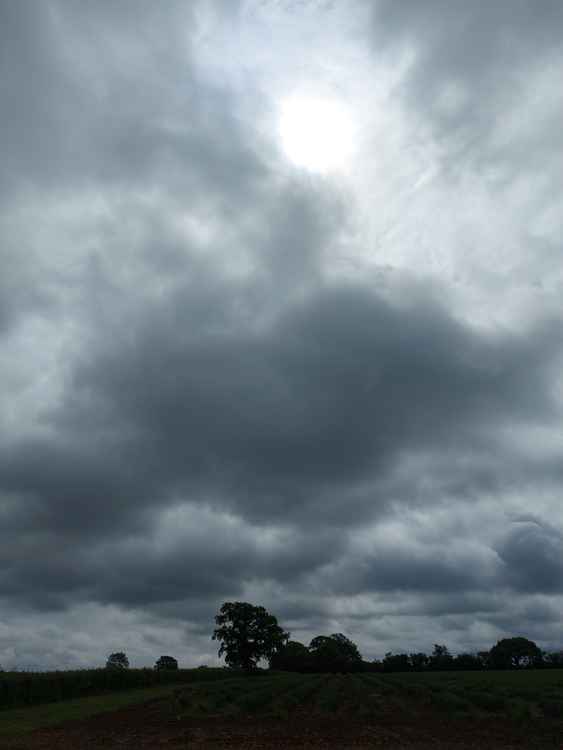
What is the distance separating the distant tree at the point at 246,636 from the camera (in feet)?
472

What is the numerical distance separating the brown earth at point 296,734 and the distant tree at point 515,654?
150 m

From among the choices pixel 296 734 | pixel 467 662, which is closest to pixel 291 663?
pixel 467 662

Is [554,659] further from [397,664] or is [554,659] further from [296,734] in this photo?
[296,734]

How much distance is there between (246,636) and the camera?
144 meters

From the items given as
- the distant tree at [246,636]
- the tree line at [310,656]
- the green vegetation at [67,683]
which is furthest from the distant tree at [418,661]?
the green vegetation at [67,683]

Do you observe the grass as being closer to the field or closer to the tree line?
the field

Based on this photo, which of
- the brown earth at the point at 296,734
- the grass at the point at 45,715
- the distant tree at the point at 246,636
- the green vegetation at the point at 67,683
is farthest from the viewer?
the distant tree at the point at 246,636

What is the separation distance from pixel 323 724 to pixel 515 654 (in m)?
161

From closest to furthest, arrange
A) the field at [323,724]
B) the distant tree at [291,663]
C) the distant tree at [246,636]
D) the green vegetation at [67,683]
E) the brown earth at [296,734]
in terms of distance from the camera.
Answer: the brown earth at [296,734] < the field at [323,724] < the green vegetation at [67,683] < the distant tree at [246,636] < the distant tree at [291,663]

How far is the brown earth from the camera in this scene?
2866 cm

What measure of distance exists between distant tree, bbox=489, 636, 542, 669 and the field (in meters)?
134

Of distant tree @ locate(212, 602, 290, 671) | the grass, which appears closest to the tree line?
distant tree @ locate(212, 602, 290, 671)

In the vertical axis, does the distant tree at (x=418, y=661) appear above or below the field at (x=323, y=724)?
above

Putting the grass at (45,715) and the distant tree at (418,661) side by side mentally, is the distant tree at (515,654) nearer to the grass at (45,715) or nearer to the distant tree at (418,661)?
the distant tree at (418,661)
